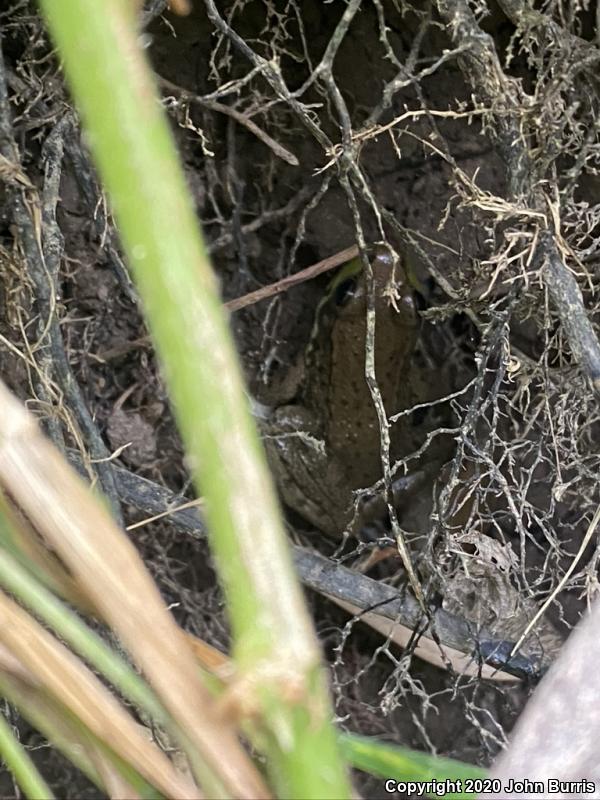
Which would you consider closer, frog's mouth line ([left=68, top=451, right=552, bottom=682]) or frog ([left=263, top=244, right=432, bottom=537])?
frog's mouth line ([left=68, top=451, right=552, bottom=682])

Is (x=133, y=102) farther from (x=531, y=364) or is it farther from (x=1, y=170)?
(x=531, y=364)

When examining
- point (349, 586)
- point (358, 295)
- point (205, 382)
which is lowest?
point (349, 586)

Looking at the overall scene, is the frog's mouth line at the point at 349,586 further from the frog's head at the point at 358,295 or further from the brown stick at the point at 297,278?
the frog's head at the point at 358,295

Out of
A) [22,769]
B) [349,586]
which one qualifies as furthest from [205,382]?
[349,586]

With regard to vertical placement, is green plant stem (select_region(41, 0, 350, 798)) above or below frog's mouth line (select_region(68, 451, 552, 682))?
above

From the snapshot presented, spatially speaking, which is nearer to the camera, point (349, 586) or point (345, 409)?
point (349, 586)

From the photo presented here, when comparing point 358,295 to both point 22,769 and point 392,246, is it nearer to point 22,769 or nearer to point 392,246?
point 392,246

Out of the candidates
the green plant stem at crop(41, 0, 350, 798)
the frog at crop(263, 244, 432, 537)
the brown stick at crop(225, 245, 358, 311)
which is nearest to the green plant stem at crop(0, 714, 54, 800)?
the green plant stem at crop(41, 0, 350, 798)

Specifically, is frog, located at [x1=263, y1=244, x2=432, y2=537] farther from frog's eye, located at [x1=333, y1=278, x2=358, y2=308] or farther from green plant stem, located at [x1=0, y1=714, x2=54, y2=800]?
green plant stem, located at [x1=0, y1=714, x2=54, y2=800]
